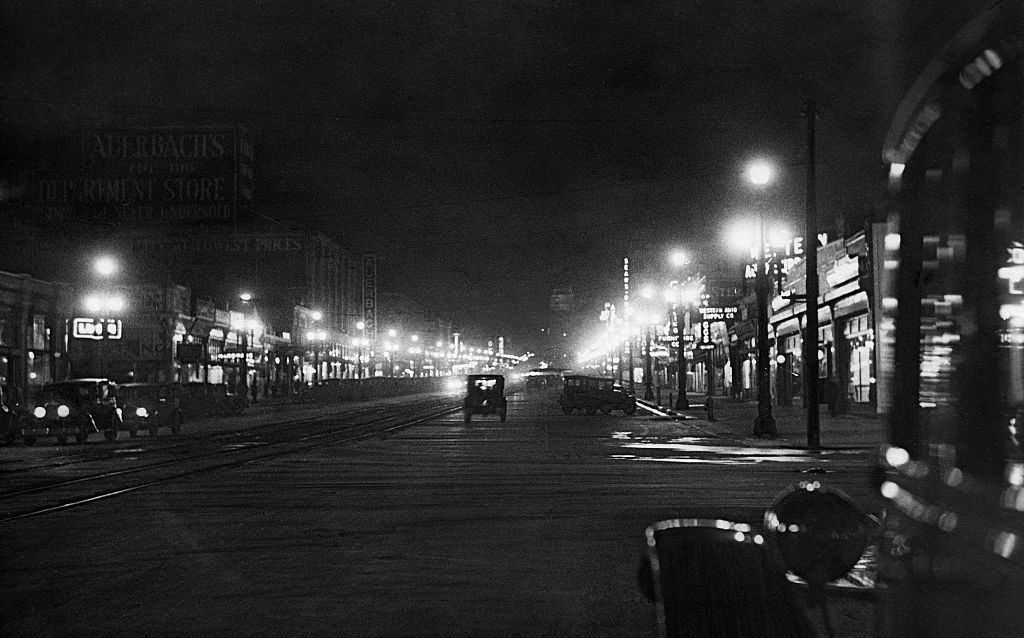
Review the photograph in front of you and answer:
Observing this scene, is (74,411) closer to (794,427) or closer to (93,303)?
(794,427)

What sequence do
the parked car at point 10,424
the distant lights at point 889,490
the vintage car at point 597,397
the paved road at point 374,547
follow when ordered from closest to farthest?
the distant lights at point 889,490 → the paved road at point 374,547 → the parked car at point 10,424 → the vintage car at point 597,397

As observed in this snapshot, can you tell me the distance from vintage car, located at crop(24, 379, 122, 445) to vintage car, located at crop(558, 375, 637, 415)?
74.6 ft

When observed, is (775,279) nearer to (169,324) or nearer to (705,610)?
(169,324)

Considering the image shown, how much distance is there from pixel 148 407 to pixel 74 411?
391 centimetres

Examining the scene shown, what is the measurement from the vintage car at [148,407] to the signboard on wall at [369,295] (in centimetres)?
9596

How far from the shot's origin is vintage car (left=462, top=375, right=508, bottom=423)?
144 ft

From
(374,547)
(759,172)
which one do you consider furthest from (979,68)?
(759,172)

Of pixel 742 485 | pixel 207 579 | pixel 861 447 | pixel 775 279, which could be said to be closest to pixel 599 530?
pixel 207 579

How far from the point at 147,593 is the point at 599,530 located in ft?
16.9

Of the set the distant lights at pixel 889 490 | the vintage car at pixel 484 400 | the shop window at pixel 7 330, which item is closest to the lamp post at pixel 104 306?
the shop window at pixel 7 330

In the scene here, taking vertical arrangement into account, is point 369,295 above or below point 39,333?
above

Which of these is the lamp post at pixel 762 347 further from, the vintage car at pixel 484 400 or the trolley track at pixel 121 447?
the trolley track at pixel 121 447

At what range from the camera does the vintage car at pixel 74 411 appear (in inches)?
1221

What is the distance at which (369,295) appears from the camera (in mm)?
135250
